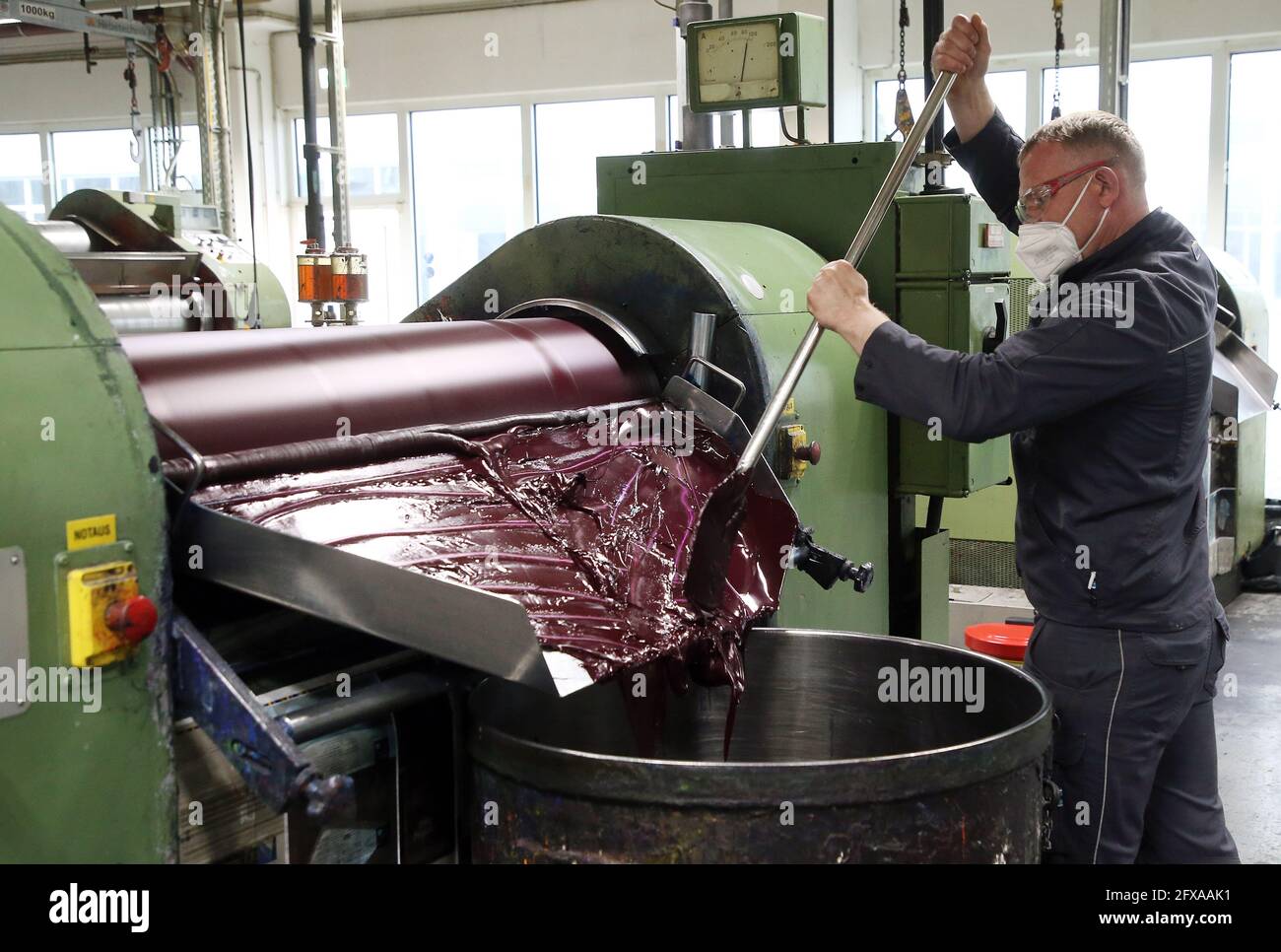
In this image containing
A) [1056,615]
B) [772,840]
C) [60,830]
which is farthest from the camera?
[1056,615]

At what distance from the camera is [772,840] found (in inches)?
53.2

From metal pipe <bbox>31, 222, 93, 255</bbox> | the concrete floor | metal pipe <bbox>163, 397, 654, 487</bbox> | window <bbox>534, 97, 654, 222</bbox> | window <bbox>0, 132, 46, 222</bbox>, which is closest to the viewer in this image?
metal pipe <bbox>163, 397, 654, 487</bbox>

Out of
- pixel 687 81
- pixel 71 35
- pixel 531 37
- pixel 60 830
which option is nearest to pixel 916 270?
pixel 687 81

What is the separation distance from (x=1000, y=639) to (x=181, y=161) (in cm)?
691

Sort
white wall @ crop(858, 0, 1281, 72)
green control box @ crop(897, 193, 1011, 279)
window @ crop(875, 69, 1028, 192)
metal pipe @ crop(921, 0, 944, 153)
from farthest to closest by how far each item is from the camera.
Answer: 1. window @ crop(875, 69, 1028, 192)
2. white wall @ crop(858, 0, 1281, 72)
3. metal pipe @ crop(921, 0, 944, 153)
4. green control box @ crop(897, 193, 1011, 279)

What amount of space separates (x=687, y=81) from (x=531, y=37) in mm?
5233

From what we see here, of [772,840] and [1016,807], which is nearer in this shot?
[772,840]

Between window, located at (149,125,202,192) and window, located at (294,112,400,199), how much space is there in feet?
2.17

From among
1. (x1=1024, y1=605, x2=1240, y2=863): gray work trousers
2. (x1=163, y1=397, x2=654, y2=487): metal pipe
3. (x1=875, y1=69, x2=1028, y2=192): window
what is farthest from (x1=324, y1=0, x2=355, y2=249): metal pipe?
(x1=1024, y1=605, x2=1240, y2=863): gray work trousers

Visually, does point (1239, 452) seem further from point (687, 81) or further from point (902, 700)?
point (902, 700)

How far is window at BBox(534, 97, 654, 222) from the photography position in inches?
310

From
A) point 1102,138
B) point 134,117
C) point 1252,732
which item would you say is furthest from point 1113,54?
point 134,117

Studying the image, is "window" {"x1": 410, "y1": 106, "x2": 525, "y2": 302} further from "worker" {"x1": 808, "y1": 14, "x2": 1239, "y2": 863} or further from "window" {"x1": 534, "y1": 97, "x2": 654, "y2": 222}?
"worker" {"x1": 808, "y1": 14, "x2": 1239, "y2": 863}

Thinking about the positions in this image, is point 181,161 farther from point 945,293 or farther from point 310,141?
point 945,293
